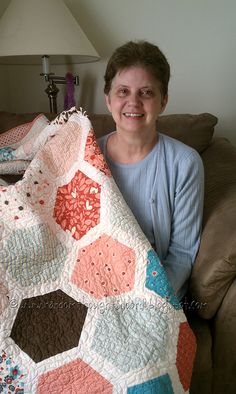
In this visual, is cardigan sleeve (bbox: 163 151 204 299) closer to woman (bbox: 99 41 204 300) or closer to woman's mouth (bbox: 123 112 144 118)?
woman (bbox: 99 41 204 300)

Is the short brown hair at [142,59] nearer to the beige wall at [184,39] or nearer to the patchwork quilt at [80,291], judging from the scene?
the patchwork quilt at [80,291]

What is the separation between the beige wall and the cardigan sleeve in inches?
30.3

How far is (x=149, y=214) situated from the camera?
989 mm

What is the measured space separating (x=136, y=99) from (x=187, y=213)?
1.16 ft

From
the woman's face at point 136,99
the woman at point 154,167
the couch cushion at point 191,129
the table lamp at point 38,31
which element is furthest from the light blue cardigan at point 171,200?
the table lamp at point 38,31

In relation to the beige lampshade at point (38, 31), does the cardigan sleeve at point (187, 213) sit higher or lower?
lower

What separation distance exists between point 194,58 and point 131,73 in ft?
2.59

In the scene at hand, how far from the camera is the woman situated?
0.94 m

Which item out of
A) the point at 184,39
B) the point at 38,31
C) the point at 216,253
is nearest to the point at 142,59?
the point at 216,253

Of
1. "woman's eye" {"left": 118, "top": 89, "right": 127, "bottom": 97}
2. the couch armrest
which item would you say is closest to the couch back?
the couch armrest

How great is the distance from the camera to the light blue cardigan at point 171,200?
0.95 metres

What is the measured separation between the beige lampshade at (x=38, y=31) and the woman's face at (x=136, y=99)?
0.57 meters

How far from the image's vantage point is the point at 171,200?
0.98 meters

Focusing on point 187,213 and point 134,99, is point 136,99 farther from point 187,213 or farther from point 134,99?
point 187,213
